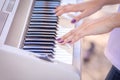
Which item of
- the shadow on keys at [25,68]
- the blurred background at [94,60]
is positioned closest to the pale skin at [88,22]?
the shadow on keys at [25,68]

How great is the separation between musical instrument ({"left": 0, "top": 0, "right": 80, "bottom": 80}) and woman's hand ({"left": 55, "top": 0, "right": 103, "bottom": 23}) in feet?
0.13

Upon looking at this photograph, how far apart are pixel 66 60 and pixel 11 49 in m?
0.26

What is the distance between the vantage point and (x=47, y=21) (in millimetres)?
1151

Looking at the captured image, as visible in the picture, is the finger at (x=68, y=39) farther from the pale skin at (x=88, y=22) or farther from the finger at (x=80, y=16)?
the finger at (x=80, y=16)

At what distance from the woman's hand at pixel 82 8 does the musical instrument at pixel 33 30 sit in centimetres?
4

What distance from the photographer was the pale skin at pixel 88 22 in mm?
830

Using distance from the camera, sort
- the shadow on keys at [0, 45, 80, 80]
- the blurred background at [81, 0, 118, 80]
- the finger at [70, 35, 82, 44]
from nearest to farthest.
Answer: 1. the shadow on keys at [0, 45, 80, 80]
2. the finger at [70, 35, 82, 44]
3. the blurred background at [81, 0, 118, 80]

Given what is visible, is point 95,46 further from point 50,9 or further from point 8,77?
point 8,77

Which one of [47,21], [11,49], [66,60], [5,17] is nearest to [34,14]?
[47,21]

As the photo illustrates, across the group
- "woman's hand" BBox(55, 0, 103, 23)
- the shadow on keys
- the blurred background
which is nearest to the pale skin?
"woman's hand" BBox(55, 0, 103, 23)

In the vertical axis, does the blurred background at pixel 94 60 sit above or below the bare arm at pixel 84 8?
below

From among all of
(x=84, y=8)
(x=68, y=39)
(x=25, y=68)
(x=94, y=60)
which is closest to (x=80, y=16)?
(x=84, y=8)

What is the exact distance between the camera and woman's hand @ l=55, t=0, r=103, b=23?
1.08 meters

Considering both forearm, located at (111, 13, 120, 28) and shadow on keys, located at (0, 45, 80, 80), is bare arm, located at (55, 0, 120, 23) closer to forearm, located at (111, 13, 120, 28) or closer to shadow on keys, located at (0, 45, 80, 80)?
forearm, located at (111, 13, 120, 28)
